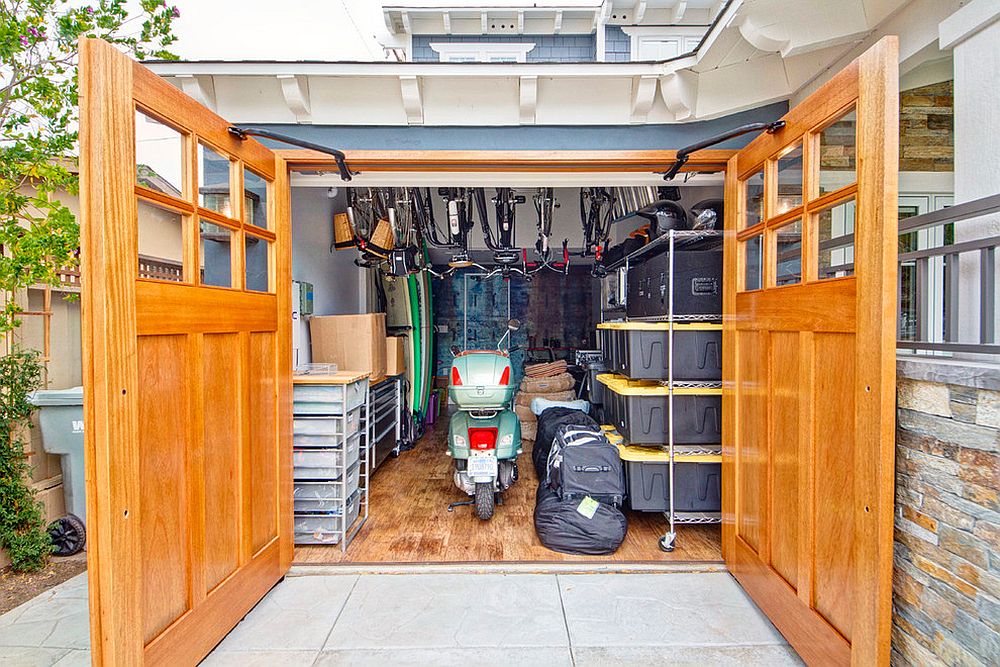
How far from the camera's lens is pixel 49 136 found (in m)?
2.56

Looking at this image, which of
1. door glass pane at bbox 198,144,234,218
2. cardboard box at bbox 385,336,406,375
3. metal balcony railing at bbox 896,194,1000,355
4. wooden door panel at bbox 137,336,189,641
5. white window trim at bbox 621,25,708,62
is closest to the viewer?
metal balcony railing at bbox 896,194,1000,355

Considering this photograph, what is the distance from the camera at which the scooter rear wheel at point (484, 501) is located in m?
3.24

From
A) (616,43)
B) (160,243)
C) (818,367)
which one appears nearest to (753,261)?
(818,367)

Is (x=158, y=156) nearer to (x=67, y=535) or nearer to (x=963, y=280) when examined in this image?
(x=67, y=535)

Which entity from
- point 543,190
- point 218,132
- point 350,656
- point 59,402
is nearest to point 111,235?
point 218,132

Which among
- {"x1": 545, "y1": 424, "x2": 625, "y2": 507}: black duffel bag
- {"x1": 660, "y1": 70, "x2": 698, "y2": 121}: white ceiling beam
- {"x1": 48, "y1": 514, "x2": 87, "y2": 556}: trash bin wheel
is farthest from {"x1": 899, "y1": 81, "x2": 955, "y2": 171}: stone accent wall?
{"x1": 48, "y1": 514, "x2": 87, "y2": 556}: trash bin wheel

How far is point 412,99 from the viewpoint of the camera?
2.76m

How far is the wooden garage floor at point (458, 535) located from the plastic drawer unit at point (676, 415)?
625mm

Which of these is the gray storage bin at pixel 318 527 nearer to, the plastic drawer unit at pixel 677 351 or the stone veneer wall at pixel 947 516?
the plastic drawer unit at pixel 677 351

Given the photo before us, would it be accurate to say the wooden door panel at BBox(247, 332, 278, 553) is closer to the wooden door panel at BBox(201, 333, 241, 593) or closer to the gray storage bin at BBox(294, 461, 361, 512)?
the wooden door panel at BBox(201, 333, 241, 593)

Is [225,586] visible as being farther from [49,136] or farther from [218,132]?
[49,136]

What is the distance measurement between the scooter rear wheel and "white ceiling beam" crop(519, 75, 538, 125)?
2383 mm

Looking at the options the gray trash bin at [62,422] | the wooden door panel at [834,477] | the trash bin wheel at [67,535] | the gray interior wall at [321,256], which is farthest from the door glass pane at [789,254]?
the trash bin wheel at [67,535]

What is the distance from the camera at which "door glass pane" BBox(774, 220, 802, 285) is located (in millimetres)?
1976
